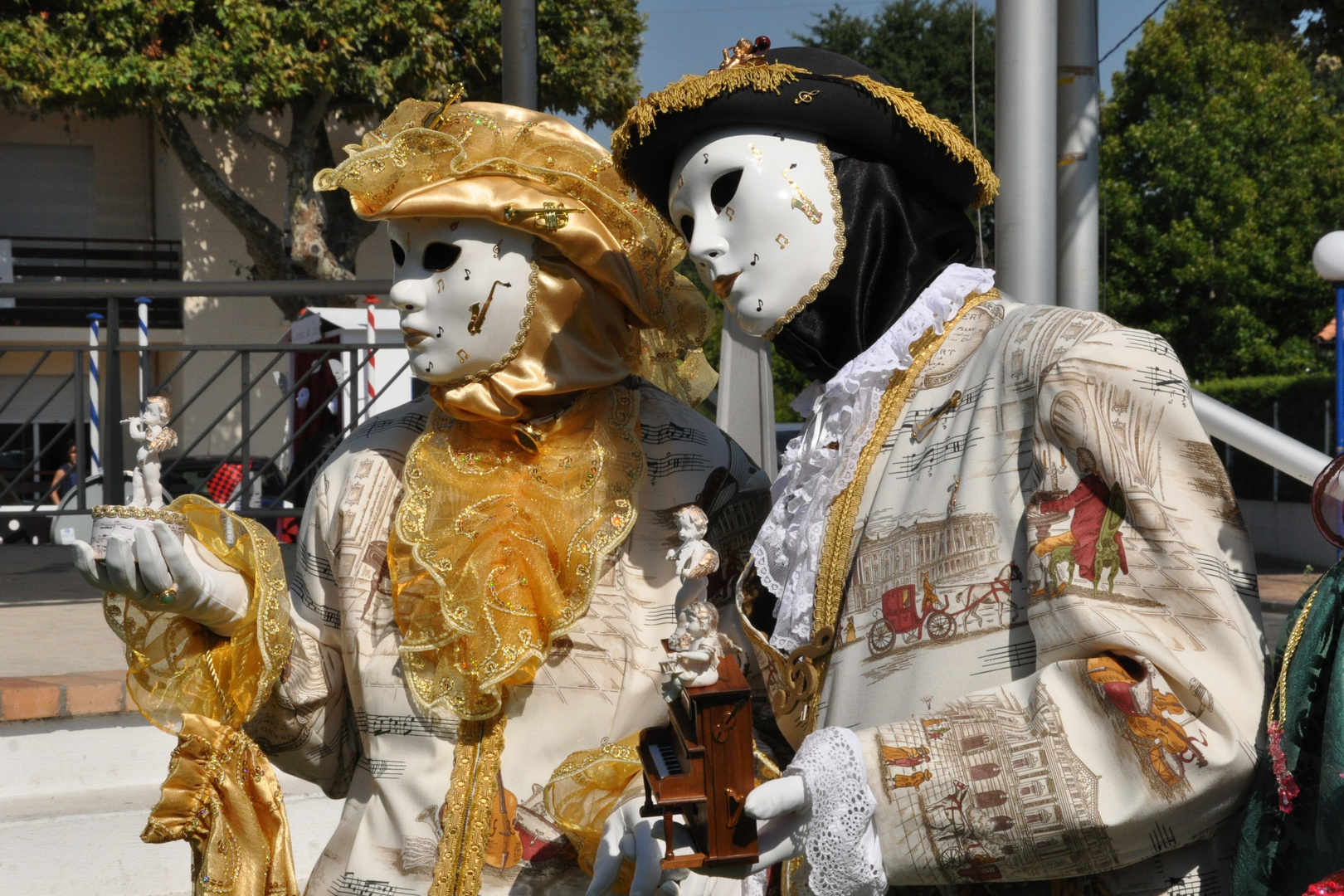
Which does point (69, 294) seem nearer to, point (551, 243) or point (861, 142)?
point (551, 243)

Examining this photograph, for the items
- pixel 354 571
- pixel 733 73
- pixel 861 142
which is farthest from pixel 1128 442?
pixel 354 571

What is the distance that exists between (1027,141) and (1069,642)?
58.1 inches

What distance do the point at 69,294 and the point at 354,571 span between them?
212cm

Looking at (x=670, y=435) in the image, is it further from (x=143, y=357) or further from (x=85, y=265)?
(x=85, y=265)

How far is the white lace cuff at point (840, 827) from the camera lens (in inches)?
53.6

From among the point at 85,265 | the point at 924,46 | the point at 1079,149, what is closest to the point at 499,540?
the point at 1079,149

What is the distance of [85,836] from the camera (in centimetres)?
338

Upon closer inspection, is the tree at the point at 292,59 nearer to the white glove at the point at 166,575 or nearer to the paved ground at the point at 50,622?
the paved ground at the point at 50,622

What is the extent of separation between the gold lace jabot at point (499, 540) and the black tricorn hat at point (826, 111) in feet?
2.08

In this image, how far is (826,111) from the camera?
1.79m

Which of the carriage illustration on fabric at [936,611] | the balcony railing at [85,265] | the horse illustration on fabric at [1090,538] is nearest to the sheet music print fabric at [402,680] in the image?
the carriage illustration on fabric at [936,611]

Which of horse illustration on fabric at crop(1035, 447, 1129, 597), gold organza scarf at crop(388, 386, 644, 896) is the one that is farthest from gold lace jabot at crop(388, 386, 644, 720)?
horse illustration on fabric at crop(1035, 447, 1129, 597)

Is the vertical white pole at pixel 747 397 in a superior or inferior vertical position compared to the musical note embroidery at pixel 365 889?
superior

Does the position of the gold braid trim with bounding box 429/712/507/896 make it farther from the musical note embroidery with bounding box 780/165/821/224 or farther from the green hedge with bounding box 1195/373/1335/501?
the green hedge with bounding box 1195/373/1335/501
